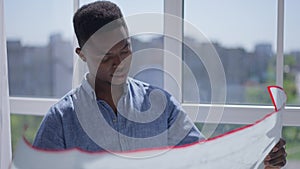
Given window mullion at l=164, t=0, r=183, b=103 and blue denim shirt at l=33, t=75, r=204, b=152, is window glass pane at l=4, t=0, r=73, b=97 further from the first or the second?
blue denim shirt at l=33, t=75, r=204, b=152

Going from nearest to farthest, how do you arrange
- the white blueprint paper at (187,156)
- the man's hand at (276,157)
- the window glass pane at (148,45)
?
the white blueprint paper at (187,156) → the man's hand at (276,157) → the window glass pane at (148,45)

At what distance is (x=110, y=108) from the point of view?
104cm

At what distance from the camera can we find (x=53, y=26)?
174 centimetres

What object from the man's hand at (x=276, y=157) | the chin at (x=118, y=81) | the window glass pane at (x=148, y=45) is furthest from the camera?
the window glass pane at (x=148, y=45)

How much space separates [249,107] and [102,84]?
0.69 metres

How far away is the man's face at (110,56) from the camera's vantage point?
3.22ft

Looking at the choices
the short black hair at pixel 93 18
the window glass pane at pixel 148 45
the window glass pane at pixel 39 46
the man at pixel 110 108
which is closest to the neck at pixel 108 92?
the man at pixel 110 108

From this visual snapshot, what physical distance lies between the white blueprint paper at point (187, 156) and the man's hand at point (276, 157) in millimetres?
106

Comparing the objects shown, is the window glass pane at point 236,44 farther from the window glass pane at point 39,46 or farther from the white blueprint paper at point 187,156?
the white blueprint paper at point 187,156

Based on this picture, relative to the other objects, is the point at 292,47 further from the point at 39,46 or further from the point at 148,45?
the point at 39,46

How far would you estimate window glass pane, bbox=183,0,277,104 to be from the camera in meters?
1.54

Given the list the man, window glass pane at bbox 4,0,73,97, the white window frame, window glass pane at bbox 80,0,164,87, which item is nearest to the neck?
the man

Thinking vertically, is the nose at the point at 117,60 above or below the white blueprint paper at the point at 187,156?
above

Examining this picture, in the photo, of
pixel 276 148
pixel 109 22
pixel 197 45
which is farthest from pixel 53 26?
pixel 276 148
